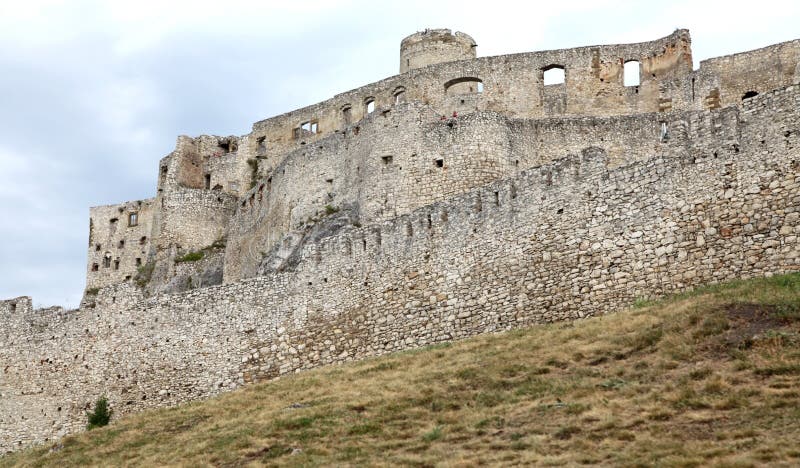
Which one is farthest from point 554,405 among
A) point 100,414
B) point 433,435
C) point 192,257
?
point 192,257

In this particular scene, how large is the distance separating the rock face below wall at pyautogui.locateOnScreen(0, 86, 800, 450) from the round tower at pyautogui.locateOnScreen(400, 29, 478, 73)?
81.4 ft

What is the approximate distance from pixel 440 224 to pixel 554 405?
13827 millimetres

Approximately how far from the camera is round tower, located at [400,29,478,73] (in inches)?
2265

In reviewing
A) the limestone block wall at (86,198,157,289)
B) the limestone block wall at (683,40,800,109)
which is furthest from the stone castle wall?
the limestone block wall at (86,198,157,289)

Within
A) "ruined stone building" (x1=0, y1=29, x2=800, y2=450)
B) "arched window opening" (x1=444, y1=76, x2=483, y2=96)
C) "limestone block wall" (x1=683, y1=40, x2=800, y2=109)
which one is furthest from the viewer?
"arched window opening" (x1=444, y1=76, x2=483, y2=96)

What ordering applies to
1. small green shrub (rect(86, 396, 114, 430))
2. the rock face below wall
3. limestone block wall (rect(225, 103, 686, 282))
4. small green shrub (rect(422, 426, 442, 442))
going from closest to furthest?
small green shrub (rect(422, 426, 442, 442)) < the rock face below wall < small green shrub (rect(86, 396, 114, 430)) < limestone block wall (rect(225, 103, 686, 282))

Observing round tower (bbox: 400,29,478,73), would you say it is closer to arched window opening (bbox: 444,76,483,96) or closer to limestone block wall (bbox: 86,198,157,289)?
arched window opening (bbox: 444,76,483,96)

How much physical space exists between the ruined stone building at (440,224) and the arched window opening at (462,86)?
187 millimetres

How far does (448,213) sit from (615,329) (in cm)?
991

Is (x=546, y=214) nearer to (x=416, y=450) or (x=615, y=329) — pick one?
(x=615, y=329)

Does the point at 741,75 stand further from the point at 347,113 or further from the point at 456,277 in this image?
the point at 347,113

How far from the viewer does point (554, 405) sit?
18766mm

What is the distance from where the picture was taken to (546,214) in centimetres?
2908

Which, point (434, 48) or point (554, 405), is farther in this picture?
point (434, 48)
